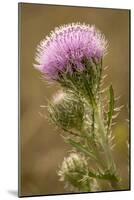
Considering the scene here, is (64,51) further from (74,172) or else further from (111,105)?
(74,172)

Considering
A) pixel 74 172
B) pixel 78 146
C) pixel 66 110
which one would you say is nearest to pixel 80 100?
pixel 66 110

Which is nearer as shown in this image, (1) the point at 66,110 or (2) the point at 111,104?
(1) the point at 66,110

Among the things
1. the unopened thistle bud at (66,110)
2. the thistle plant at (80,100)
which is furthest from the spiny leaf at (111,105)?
the unopened thistle bud at (66,110)

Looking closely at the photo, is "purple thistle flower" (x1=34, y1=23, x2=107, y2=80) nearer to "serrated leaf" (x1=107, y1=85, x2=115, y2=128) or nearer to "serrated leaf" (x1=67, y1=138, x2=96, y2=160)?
"serrated leaf" (x1=107, y1=85, x2=115, y2=128)

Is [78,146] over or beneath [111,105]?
beneath

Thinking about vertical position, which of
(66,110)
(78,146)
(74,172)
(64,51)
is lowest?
(74,172)

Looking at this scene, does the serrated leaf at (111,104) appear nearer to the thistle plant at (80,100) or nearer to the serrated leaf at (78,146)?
the thistle plant at (80,100)

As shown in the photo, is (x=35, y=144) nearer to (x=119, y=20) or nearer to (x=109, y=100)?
(x=109, y=100)
